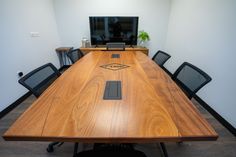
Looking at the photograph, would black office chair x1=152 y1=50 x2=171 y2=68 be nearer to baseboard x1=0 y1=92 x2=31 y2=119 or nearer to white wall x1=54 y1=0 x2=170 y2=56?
white wall x1=54 y1=0 x2=170 y2=56

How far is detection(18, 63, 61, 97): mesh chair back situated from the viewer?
117 cm

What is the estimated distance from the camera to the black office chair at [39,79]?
3.84 ft

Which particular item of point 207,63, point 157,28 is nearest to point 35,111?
point 207,63

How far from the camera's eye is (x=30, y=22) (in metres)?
2.88

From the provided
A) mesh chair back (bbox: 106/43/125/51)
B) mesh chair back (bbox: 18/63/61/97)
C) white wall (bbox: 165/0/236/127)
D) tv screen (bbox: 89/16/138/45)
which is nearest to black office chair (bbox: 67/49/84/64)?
mesh chair back (bbox: 106/43/125/51)

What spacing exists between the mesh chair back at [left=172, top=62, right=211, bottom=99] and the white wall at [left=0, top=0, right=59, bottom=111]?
2435 millimetres

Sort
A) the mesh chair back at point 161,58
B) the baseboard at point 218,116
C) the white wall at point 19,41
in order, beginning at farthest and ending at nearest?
1. the white wall at point 19,41
2. the mesh chair back at point 161,58
3. the baseboard at point 218,116

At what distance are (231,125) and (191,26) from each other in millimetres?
1866

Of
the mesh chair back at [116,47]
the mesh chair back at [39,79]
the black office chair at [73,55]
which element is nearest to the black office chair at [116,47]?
the mesh chair back at [116,47]

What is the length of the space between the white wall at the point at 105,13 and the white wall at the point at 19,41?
511 mm

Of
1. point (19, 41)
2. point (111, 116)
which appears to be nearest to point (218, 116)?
point (111, 116)

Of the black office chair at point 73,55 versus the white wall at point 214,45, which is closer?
the white wall at point 214,45

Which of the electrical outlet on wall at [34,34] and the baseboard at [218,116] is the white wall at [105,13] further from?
the baseboard at [218,116]

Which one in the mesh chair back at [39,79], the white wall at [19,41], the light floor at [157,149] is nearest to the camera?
the mesh chair back at [39,79]
